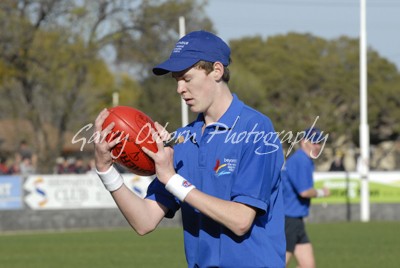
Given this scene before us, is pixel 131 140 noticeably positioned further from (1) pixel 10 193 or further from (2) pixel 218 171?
(1) pixel 10 193

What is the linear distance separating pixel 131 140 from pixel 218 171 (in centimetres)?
48

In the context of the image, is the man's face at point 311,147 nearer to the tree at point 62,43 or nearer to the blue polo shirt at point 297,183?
the blue polo shirt at point 297,183

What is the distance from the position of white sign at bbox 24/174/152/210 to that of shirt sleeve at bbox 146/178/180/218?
21789 millimetres

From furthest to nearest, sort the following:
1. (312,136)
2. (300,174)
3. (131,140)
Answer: (300,174)
(312,136)
(131,140)

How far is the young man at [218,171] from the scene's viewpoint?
495 centimetres

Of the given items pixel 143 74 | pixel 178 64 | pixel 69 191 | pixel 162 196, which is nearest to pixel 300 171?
Result: pixel 162 196

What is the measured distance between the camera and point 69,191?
27.7m

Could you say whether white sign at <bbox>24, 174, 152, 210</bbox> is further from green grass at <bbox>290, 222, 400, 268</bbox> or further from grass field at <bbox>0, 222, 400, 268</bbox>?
green grass at <bbox>290, 222, 400, 268</bbox>

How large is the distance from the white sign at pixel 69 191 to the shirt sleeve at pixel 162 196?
21.8m

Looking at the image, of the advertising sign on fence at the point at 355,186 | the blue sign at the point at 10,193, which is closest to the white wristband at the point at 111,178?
the blue sign at the point at 10,193

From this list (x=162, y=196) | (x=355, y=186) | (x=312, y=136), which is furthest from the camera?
(x=355, y=186)

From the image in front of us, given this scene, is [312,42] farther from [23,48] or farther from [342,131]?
[23,48]

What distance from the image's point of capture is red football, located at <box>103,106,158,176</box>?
5.10 metres

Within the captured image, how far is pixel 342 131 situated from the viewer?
208 ft
